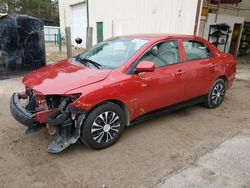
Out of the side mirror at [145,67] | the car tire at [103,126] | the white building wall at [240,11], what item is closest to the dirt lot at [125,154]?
the car tire at [103,126]

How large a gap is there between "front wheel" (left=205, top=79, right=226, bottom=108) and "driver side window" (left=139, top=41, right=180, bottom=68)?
1.30 metres

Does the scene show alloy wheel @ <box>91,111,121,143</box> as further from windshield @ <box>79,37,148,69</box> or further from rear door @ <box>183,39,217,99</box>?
rear door @ <box>183,39,217,99</box>

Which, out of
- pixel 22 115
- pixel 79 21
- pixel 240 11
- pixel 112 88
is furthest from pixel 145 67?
pixel 79 21

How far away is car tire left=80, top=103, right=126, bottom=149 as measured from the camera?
2936 millimetres

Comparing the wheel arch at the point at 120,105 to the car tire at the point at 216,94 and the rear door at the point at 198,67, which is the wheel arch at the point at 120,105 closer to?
the rear door at the point at 198,67

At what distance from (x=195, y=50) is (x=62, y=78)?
2.56 m

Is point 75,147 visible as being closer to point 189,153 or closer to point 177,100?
point 189,153

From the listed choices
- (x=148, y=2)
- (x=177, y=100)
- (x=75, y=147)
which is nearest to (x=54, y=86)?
(x=75, y=147)

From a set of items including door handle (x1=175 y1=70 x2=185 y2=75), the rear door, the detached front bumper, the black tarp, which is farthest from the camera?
the black tarp

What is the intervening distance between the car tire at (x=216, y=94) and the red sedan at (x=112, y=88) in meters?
0.34

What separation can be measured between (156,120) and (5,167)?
8.32 feet

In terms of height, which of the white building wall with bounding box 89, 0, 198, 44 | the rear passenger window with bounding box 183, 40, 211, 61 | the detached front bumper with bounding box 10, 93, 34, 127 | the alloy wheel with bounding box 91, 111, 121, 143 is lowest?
the alloy wheel with bounding box 91, 111, 121, 143

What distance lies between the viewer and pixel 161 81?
356 cm

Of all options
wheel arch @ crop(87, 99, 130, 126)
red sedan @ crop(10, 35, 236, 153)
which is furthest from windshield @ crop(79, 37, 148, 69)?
wheel arch @ crop(87, 99, 130, 126)
